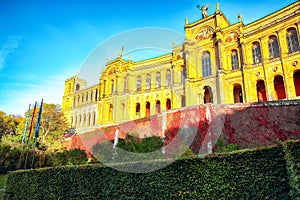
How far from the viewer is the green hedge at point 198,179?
5938mm

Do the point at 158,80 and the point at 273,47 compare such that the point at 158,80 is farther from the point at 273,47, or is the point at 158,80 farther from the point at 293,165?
the point at 293,165

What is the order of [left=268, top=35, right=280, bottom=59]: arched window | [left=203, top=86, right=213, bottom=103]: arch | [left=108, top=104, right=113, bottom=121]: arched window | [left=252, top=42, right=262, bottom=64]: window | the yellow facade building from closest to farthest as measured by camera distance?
the yellow facade building, [left=268, top=35, right=280, bottom=59]: arched window, [left=252, top=42, right=262, bottom=64]: window, [left=203, top=86, right=213, bottom=103]: arch, [left=108, top=104, right=113, bottom=121]: arched window

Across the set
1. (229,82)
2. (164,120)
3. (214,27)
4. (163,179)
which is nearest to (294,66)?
(229,82)

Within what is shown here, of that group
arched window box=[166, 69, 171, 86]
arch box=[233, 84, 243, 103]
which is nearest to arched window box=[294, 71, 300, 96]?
arch box=[233, 84, 243, 103]

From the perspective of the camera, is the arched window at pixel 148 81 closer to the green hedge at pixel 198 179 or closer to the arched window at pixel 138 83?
the arched window at pixel 138 83

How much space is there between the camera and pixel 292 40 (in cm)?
2283

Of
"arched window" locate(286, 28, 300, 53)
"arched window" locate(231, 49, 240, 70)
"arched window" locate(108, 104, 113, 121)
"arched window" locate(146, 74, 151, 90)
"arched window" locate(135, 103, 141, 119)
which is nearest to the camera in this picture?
"arched window" locate(286, 28, 300, 53)

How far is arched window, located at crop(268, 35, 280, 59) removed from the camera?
24.0 metres

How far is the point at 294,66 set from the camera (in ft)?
71.8

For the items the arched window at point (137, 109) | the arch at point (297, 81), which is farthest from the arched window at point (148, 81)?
the arch at point (297, 81)

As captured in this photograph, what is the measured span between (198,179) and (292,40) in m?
22.2

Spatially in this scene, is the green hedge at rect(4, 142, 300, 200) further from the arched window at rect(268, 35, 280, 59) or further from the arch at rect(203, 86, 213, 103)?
the arched window at rect(268, 35, 280, 59)

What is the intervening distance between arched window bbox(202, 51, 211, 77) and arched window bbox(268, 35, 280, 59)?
7.13m

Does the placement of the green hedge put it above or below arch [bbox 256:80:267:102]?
below
